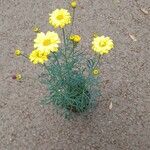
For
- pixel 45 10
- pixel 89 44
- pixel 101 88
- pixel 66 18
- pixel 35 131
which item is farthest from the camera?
pixel 45 10

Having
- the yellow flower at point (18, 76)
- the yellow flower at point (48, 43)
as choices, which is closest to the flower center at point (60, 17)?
the yellow flower at point (48, 43)

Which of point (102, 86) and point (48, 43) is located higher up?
point (48, 43)

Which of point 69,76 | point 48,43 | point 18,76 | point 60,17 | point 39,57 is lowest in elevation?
point 18,76

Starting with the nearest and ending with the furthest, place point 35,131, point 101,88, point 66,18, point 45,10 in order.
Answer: point 66,18 → point 35,131 → point 101,88 → point 45,10

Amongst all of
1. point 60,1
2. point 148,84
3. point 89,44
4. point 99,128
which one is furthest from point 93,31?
point 99,128

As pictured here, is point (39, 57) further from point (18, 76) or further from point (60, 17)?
point (18, 76)

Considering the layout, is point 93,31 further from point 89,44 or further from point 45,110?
point 45,110

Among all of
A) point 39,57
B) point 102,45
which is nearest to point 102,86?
point 102,45

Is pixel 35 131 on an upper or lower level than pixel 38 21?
lower

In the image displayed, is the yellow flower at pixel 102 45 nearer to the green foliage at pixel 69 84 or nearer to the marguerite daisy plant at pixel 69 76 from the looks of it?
the marguerite daisy plant at pixel 69 76

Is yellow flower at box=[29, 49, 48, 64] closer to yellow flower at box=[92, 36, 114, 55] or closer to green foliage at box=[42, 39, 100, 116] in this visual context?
green foliage at box=[42, 39, 100, 116]
